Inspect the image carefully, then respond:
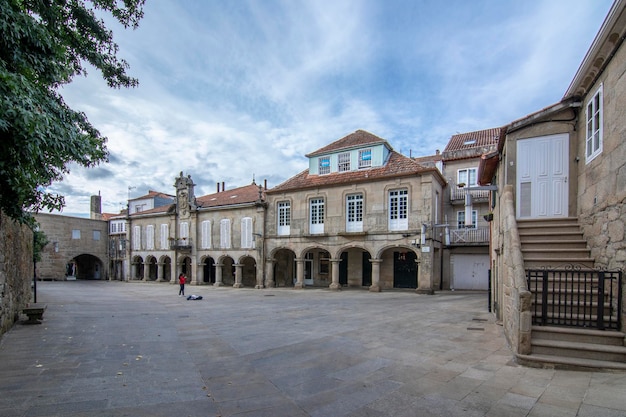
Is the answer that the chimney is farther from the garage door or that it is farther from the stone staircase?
the stone staircase

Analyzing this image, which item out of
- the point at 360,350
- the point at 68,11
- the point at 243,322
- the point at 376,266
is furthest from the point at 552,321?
the point at 376,266

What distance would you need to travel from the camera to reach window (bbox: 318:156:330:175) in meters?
25.8

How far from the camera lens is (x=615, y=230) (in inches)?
249

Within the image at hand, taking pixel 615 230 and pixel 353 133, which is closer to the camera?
pixel 615 230

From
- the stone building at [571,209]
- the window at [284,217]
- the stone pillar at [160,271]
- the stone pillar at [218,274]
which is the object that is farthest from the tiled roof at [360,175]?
the stone pillar at [160,271]

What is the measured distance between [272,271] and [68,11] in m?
22.0

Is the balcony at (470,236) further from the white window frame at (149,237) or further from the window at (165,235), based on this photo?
the white window frame at (149,237)

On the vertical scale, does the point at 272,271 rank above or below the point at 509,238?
below

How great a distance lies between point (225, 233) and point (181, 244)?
568cm

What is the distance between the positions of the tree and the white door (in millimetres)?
9630

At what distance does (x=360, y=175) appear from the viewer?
2356 cm

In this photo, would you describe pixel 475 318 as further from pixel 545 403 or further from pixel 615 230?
pixel 545 403

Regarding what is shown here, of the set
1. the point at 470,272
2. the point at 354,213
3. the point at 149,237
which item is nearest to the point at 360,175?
the point at 354,213

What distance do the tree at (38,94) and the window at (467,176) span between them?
2231 centimetres
